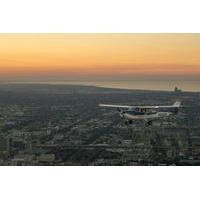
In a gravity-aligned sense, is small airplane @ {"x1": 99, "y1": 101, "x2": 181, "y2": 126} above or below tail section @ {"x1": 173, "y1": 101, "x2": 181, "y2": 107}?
below

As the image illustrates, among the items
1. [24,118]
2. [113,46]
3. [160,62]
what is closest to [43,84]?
[24,118]

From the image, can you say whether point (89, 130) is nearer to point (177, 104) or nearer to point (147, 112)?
point (147, 112)

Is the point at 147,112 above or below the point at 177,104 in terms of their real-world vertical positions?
below

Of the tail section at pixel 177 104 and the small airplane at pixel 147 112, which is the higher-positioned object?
the tail section at pixel 177 104

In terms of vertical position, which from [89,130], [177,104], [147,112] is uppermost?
[177,104]

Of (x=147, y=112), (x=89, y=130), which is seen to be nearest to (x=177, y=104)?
(x=147, y=112)

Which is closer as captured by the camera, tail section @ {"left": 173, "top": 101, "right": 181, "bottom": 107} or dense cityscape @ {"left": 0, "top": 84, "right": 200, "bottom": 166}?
dense cityscape @ {"left": 0, "top": 84, "right": 200, "bottom": 166}

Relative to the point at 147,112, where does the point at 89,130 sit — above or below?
below

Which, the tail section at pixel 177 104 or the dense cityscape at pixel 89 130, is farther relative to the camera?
the tail section at pixel 177 104

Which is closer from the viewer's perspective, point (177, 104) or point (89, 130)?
point (89, 130)
